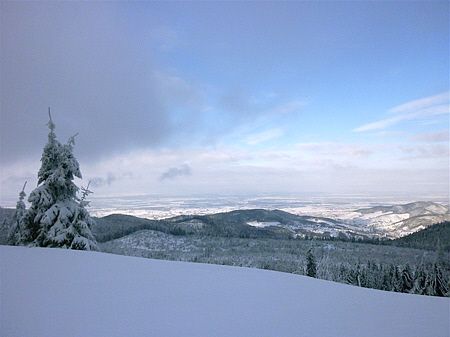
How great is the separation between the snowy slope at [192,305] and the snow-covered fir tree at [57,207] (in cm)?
797

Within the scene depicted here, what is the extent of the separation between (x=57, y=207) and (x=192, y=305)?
11998 mm

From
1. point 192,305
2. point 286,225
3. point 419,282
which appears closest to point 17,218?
point 192,305

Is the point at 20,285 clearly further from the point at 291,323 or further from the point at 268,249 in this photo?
the point at 268,249

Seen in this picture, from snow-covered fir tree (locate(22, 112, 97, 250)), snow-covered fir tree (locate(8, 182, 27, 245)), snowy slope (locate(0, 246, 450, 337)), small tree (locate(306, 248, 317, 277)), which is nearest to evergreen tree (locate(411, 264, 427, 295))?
small tree (locate(306, 248, 317, 277))

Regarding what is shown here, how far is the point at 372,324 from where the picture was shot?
3.98 meters

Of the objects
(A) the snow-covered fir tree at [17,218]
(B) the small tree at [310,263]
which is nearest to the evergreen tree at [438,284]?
(B) the small tree at [310,263]

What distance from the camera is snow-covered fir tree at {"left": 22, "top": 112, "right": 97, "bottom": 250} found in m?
13.5

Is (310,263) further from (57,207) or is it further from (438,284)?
(57,207)

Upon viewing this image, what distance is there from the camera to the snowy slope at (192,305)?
142 inches

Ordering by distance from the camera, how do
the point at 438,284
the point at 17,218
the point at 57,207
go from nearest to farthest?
1. the point at 57,207
2. the point at 17,218
3. the point at 438,284

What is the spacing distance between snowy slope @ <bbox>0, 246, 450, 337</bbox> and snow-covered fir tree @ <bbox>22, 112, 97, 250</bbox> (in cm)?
797

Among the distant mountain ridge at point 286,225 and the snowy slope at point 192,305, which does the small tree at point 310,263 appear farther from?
the distant mountain ridge at point 286,225

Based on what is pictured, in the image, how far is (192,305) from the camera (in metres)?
4.29

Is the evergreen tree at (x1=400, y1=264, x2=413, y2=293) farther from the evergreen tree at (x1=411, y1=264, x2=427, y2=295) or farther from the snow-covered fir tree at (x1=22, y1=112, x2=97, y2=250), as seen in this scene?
the snow-covered fir tree at (x1=22, y1=112, x2=97, y2=250)
